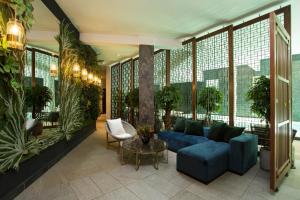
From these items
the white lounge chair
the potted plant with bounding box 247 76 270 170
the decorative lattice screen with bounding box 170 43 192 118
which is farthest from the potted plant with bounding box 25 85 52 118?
the potted plant with bounding box 247 76 270 170

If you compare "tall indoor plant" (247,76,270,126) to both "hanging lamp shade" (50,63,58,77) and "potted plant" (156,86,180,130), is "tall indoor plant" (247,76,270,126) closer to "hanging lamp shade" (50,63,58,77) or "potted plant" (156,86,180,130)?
"potted plant" (156,86,180,130)

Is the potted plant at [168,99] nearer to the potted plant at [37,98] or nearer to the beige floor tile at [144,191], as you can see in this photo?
the beige floor tile at [144,191]

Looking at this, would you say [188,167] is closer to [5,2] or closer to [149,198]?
[149,198]

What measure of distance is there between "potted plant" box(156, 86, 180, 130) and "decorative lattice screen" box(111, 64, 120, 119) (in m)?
4.58

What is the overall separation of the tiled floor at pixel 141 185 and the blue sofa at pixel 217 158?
119mm

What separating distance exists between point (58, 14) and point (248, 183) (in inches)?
194

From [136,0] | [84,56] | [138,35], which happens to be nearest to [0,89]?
[136,0]

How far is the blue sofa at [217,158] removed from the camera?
264cm

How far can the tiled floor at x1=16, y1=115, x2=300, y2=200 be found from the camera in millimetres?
2293

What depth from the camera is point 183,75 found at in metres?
5.67

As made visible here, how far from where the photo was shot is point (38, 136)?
9.59 ft

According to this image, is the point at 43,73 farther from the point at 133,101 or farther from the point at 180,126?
the point at 133,101

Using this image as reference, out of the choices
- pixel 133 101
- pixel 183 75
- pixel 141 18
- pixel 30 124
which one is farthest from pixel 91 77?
pixel 30 124

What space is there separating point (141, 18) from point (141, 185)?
3.78m
